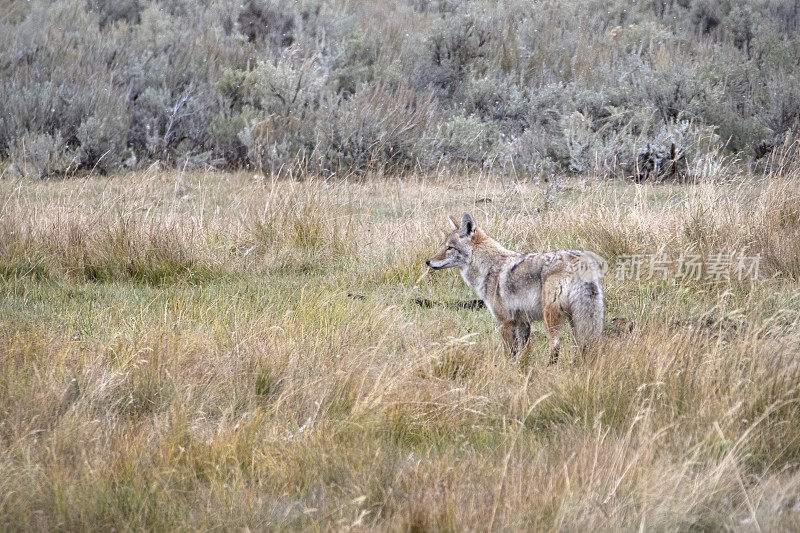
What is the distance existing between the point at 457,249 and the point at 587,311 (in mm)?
1396

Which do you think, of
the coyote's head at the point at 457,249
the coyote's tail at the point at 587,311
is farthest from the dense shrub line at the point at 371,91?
the coyote's tail at the point at 587,311

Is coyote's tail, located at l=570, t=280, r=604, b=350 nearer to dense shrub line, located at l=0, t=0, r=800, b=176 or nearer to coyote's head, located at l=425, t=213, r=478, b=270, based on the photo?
coyote's head, located at l=425, t=213, r=478, b=270

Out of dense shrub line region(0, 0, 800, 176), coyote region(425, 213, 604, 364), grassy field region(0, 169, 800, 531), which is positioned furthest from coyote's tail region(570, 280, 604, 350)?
dense shrub line region(0, 0, 800, 176)

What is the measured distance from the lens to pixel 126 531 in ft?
9.66

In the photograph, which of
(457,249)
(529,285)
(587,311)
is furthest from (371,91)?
(587,311)

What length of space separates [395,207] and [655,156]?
14.3ft

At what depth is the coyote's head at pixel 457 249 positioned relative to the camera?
5.80 m

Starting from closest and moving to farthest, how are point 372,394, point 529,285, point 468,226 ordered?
1. point 372,394
2. point 529,285
3. point 468,226

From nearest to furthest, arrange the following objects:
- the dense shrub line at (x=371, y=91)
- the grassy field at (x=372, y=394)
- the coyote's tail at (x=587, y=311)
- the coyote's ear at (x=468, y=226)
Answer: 1. the grassy field at (x=372, y=394)
2. the coyote's tail at (x=587, y=311)
3. the coyote's ear at (x=468, y=226)
4. the dense shrub line at (x=371, y=91)

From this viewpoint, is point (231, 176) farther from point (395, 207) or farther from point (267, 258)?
point (267, 258)

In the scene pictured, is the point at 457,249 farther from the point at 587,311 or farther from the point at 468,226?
the point at 587,311

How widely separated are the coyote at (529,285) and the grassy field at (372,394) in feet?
0.61

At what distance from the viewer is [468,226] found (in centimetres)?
579

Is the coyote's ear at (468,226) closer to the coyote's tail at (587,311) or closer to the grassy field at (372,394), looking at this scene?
the grassy field at (372,394)
